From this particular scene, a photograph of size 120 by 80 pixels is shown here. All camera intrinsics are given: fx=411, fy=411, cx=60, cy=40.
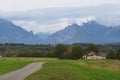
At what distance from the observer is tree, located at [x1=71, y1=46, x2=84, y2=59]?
156000 millimetres

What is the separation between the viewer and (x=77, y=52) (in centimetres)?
15750

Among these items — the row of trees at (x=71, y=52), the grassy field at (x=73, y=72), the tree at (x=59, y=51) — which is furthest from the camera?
the tree at (x=59, y=51)

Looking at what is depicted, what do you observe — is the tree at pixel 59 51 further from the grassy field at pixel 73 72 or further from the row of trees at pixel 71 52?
the grassy field at pixel 73 72

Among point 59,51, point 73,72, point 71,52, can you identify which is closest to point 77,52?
point 71,52

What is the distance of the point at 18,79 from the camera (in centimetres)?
3453

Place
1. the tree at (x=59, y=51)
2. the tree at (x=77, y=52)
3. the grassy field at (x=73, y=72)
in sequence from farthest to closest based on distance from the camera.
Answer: the tree at (x=59, y=51) < the tree at (x=77, y=52) < the grassy field at (x=73, y=72)

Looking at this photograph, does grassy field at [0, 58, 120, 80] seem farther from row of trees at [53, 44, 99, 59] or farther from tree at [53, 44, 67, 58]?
tree at [53, 44, 67, 58]

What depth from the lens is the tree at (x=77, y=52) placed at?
156m

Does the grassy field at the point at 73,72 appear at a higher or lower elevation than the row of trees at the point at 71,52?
lower

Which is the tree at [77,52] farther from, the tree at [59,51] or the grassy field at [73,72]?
the grassy field at [73,72]

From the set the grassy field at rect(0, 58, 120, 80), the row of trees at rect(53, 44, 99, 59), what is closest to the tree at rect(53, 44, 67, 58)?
the row of trees at rect(53, 44, 99, 59)

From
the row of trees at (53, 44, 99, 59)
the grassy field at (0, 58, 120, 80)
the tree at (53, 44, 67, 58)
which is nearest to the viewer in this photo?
the grassy field at (0, 58, 120, 80)

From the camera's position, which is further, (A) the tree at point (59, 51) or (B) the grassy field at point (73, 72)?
(A) the tree at point (59, 51)

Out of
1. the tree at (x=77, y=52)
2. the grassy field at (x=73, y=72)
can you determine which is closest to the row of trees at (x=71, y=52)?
the tree at (x=77, y=52)
